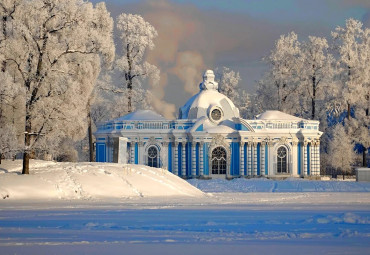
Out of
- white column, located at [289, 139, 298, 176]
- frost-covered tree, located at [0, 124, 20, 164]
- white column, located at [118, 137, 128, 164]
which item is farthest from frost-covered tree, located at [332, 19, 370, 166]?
frost-covered tree, located at [0, 124, 20, 164]

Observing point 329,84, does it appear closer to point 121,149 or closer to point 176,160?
point 176,160

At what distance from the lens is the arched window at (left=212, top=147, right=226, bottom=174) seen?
48375mm

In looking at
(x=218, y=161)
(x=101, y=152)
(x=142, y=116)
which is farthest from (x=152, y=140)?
(x=218, y=161)

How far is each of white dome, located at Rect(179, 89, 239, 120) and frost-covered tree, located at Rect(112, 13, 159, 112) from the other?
3937mm

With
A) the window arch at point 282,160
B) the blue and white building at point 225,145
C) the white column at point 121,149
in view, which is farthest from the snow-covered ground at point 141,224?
the window arch at point 282,160

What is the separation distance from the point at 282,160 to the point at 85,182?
2410 centimetres

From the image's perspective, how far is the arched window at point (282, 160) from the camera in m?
48.0

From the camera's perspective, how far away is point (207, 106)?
166 ft

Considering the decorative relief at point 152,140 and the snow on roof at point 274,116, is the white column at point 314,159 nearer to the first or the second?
the snow on roof at point 274,116

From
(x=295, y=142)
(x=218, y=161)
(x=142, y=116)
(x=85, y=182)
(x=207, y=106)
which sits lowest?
(x=85, y=182)

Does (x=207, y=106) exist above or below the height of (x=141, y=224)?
above

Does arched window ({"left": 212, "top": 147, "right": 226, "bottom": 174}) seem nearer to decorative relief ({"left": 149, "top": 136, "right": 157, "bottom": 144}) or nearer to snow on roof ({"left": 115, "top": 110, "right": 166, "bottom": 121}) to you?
decorative relief ({"left": 149, "top": 136, "right": 157, "bottom": 144})

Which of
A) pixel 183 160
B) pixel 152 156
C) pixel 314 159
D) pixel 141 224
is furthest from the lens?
pixel 152 156

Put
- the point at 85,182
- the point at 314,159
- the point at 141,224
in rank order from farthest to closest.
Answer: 1. the point at 314,159
2. the point at 85,182
3. the point at 141,224
